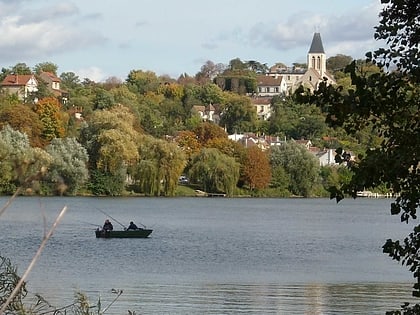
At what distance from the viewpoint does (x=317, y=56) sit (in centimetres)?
16712

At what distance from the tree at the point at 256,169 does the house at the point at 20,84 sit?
2565cm

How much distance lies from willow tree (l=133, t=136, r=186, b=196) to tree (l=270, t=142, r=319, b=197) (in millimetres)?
11215

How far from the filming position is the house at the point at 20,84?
9061 centimetres

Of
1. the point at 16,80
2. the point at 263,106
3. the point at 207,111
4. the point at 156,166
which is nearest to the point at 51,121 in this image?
the point at 156,166

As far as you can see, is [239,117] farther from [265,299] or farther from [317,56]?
[265,299]

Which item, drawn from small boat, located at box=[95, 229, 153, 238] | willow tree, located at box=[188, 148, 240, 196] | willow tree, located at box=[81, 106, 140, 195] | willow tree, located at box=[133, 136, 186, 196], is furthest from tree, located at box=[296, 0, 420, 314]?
willow tree, located at box=[188, 148, 240, 196]

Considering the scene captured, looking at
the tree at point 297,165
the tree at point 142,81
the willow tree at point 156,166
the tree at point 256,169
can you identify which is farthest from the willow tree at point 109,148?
the tree at point 142,81

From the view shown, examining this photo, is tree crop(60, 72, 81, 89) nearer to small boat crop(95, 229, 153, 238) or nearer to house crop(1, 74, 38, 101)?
house crop(1, 74, 38, 101)

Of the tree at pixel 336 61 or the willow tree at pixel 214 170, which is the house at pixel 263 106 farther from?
the willow tree at pixel 214 170

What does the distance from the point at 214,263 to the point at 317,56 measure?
139785 millimetres

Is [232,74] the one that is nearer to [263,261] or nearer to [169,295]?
[263,261]

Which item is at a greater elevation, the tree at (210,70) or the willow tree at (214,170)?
the tree at (210,70)

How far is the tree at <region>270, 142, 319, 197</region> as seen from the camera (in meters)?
69.9

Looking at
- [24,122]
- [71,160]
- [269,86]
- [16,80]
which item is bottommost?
[71,160]
